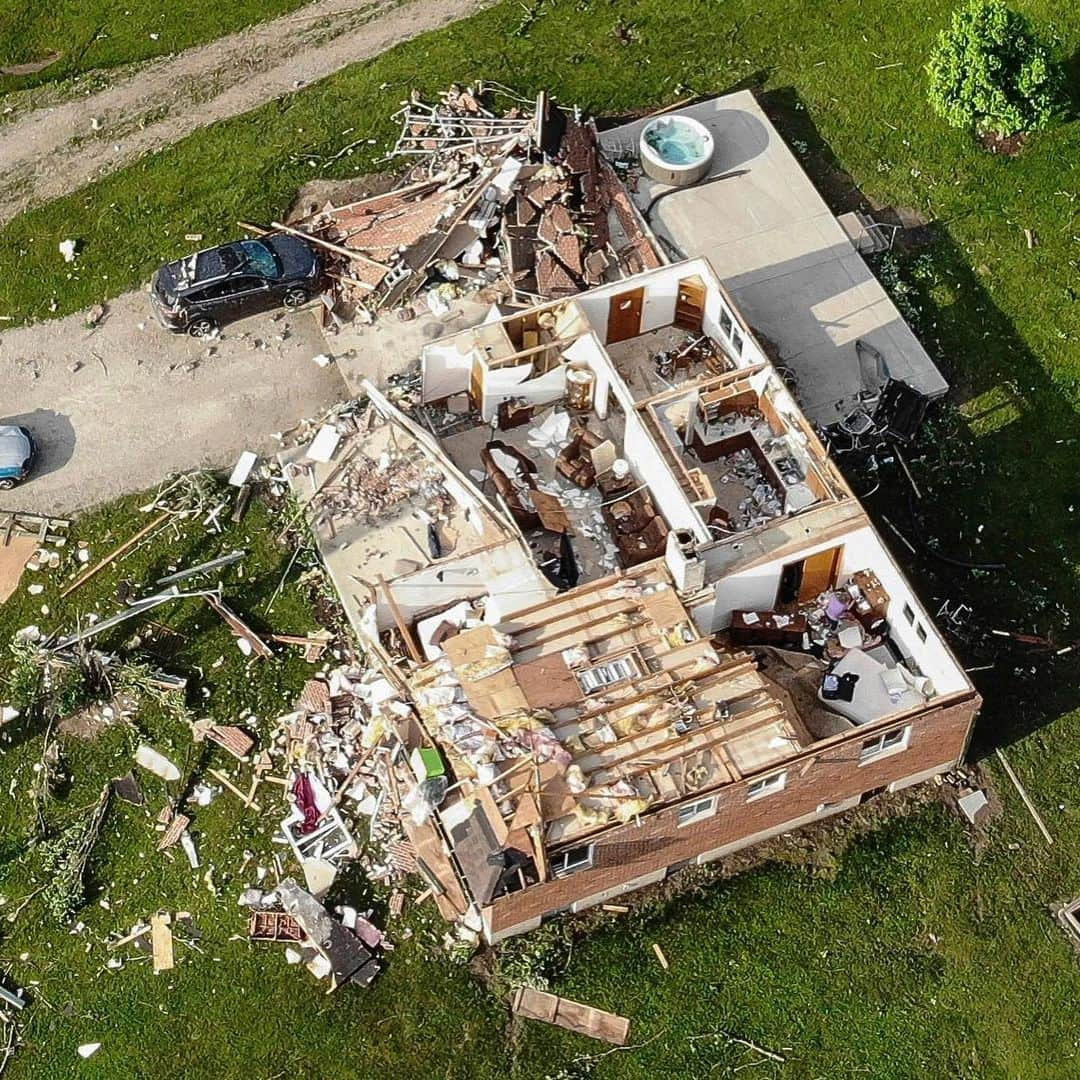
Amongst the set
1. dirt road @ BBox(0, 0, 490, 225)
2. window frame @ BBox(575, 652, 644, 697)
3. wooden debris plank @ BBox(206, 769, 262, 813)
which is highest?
dirt road @ BBox(0, 0, 490, 225)

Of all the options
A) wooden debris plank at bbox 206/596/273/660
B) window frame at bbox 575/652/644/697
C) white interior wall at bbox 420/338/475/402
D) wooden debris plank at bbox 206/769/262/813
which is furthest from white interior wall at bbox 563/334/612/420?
wooden debris plank at bbox 206/769/262/813

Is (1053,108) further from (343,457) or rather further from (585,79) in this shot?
(343,457)

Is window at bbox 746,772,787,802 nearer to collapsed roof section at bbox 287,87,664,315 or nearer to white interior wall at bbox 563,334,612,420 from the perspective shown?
white interior wall at bbox 563,334,612,420

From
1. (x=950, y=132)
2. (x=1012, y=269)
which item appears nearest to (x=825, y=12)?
(x=950, y=132)

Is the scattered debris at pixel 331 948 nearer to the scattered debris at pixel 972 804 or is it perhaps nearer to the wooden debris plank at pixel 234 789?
the wooden debris plank at pixel 234 789

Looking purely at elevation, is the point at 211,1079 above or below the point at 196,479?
below

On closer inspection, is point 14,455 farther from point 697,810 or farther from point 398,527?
point 697,810
